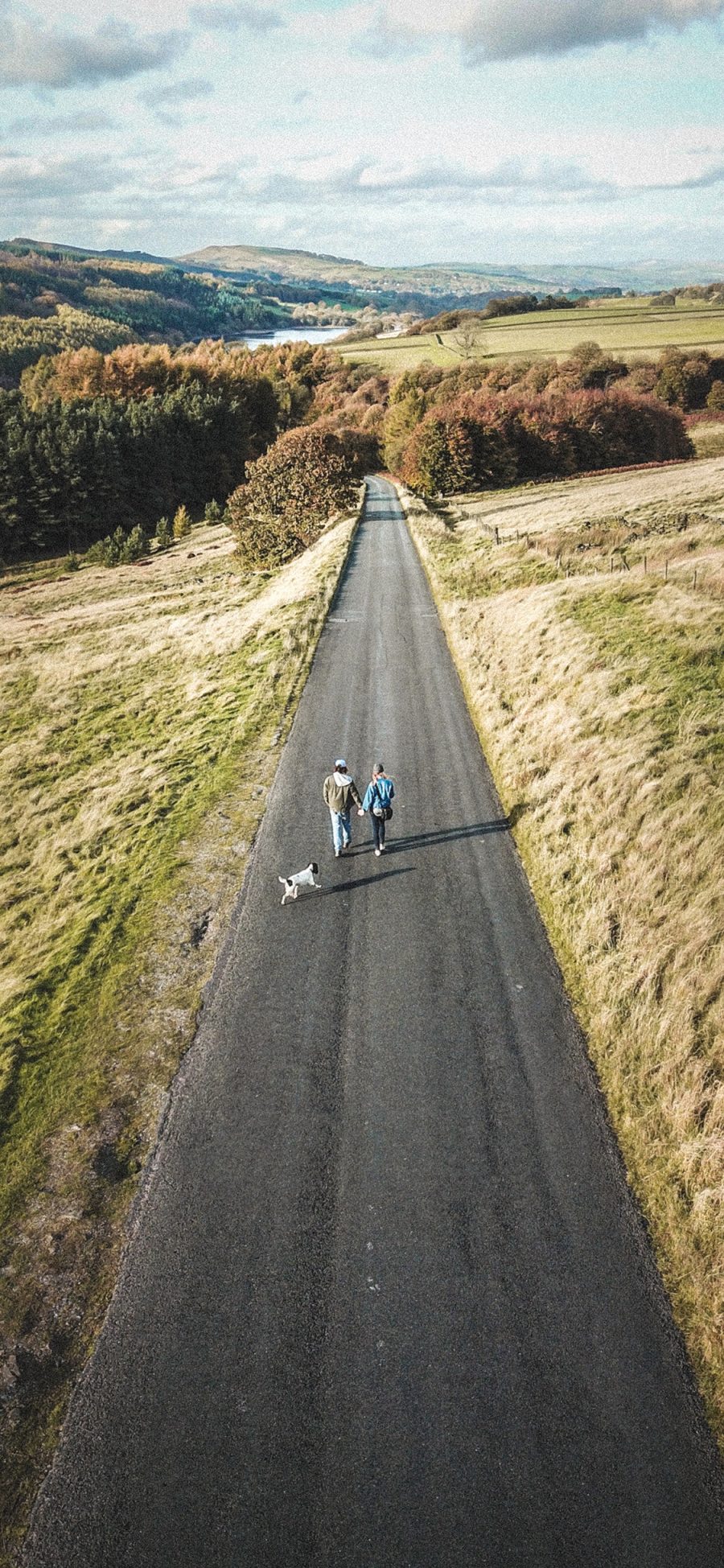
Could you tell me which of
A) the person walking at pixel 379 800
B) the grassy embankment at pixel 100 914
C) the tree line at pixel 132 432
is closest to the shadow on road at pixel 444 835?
the person walking at pixel 379 800

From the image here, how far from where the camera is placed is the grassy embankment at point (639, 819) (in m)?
7.26

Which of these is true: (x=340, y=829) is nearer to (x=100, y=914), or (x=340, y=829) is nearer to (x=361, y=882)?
(x=361, y=882)

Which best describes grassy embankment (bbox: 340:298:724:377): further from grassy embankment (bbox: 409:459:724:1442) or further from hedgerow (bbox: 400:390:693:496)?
grassy embankment (bbox: 409:459:724:1442)

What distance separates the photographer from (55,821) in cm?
1831

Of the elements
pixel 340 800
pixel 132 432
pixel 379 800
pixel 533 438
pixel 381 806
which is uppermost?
pixel 132 432

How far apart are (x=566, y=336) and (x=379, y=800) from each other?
139244 mm

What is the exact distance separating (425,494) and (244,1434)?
7179cm

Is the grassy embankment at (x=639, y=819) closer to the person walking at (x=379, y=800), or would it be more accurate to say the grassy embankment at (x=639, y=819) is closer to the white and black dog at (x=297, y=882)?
the person walking at (x=379, y=800)

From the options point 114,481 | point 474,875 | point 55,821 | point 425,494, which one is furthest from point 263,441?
point 474,875

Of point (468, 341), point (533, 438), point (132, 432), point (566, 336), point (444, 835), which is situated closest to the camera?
point (444, 835)

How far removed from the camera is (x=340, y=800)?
1242 centimetres

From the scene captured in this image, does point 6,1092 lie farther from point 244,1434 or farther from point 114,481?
point 114,481

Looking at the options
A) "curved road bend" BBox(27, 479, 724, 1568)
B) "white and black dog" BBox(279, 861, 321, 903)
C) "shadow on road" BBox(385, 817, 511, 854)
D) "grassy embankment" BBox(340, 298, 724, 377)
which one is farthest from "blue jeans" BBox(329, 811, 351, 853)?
"grassy embankment" BBox(340, 298, 724, 377)

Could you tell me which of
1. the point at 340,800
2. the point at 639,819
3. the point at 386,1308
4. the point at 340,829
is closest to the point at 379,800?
the point at 340,800
